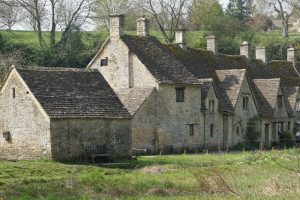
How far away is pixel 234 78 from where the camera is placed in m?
58.4

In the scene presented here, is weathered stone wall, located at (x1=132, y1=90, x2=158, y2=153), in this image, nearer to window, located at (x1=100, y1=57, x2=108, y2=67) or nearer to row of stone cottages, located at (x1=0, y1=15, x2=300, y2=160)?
row of stone cottages, located at (x1=0, y1=15, x2=300, y2=160)

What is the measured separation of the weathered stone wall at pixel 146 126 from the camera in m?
48.4

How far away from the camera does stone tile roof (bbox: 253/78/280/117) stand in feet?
199

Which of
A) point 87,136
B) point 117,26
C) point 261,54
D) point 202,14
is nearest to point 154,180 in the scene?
point 87,136

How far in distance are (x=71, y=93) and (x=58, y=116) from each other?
9.68 feet

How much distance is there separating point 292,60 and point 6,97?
45032mm

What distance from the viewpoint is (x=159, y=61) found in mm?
52375

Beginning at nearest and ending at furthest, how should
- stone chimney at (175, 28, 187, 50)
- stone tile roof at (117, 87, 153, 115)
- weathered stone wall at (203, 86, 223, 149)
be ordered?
stone tile roof at (117, 87, 153, 115) → weathered stone wall at (203, 86, 223, 149) → stone chimney at (175, 28, 187, 50)

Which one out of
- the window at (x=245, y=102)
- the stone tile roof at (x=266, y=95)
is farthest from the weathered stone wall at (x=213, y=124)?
the stone tile roof at (x=266, y=95)

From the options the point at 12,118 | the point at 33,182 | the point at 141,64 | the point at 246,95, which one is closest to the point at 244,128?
the point at 246,95

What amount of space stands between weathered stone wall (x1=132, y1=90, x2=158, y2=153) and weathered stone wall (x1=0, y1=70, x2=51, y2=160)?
32.7 ft

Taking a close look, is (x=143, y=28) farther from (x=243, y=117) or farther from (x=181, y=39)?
(x=243, y=117)

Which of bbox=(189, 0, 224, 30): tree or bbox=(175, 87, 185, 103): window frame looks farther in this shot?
bbox=(189, 0, 224, 30): tree

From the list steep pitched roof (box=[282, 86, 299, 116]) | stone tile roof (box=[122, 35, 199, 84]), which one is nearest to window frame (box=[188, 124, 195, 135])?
stone tile roof (box=[122, 35, 199, 84])
